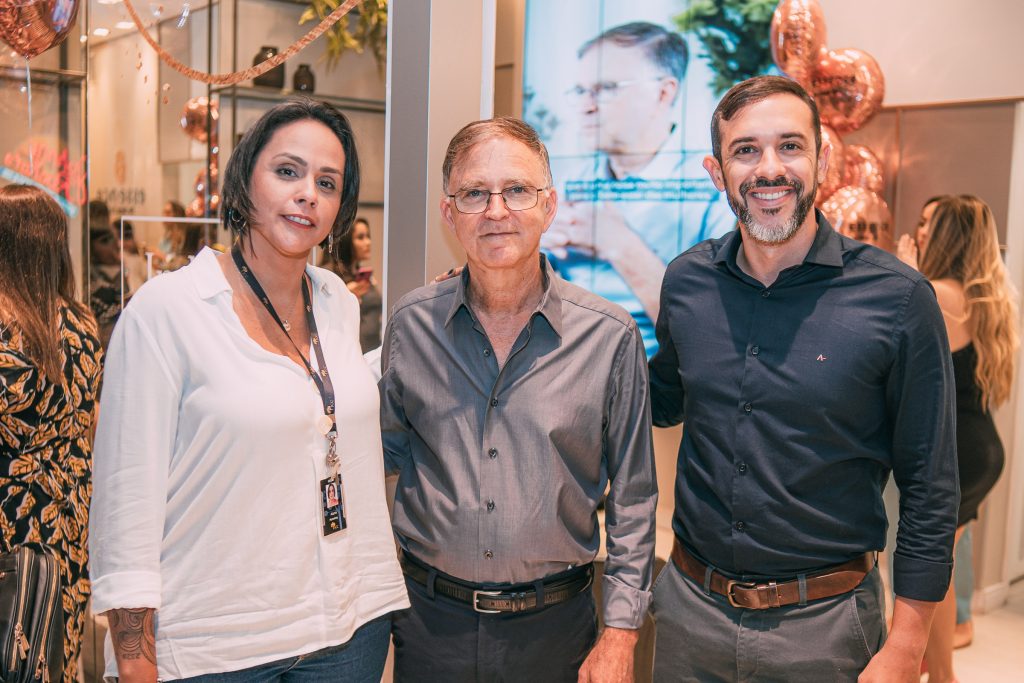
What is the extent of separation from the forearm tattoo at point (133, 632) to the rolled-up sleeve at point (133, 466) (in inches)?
1.4

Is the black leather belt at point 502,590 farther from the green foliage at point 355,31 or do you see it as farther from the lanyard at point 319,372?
the green foliage at point 355,31

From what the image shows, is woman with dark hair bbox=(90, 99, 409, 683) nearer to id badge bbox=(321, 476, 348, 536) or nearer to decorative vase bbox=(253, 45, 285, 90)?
id badge bbox=(321, 476, 348, 536)

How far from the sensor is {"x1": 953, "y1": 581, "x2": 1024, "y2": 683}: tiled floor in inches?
157

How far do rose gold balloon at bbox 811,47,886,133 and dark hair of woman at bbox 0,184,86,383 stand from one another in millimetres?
2962

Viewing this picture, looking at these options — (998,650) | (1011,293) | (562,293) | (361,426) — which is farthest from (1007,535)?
(361,426)

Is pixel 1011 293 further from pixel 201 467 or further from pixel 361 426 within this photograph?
pixel 201 467

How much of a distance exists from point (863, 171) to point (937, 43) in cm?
75

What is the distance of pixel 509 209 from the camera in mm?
1916

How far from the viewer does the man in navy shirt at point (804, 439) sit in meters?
1.83

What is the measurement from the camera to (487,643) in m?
1.90

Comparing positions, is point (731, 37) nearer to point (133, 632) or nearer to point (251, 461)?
point (251, 461)

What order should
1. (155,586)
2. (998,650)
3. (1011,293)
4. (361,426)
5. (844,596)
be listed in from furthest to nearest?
(998,650) < (1011,293) < (844,596) < (361,426) < (155,586)

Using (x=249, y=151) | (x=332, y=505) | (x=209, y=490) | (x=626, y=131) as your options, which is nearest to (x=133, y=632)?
(x=209, y=490)

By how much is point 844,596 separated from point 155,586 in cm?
136
